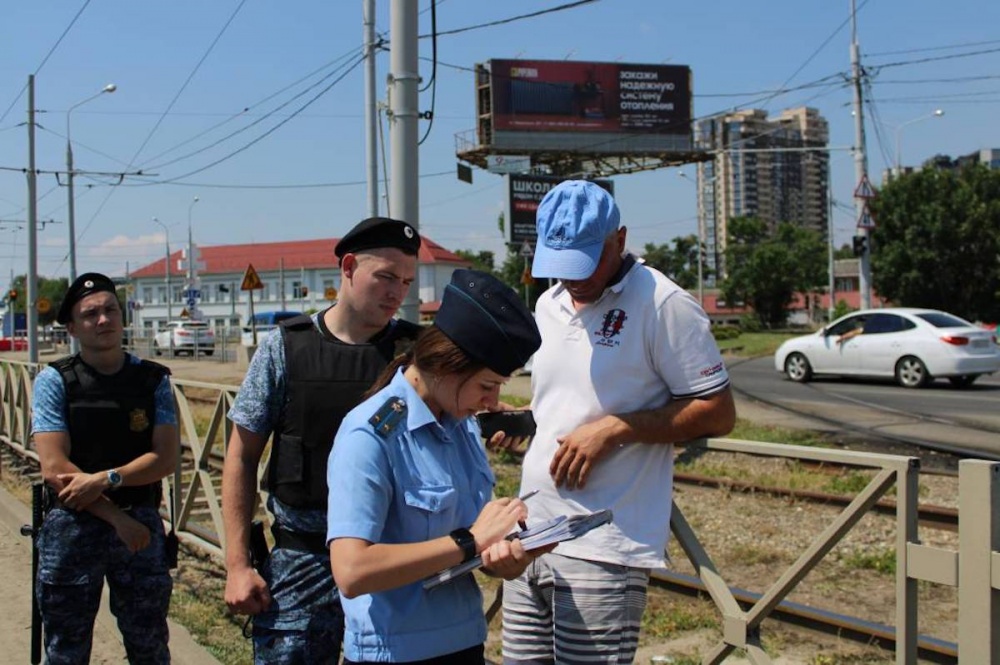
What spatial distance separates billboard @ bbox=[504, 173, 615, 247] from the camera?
83.1 feet

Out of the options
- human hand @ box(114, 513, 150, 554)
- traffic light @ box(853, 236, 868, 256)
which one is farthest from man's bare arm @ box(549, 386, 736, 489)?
traffic light @ box(853, 236, 868, 256)

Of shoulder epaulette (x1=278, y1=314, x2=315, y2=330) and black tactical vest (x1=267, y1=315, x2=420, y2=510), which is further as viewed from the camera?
shoulder epaulette (x1=278, y1=314, x2=315, y2=330)

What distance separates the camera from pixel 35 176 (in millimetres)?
24719

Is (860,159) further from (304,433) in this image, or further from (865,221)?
(304,433)

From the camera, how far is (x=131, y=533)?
12.0 ft

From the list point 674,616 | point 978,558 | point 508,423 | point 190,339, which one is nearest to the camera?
point 978,558

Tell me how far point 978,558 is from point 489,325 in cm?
122

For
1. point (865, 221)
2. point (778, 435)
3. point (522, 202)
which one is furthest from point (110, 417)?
point (865, 221)

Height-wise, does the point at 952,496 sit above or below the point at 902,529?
below

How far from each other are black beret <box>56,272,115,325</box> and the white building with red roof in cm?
7159

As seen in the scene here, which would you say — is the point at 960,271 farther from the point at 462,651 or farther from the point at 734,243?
the point at 734,243

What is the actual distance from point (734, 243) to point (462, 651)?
78.9m

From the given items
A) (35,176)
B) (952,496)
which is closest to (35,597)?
(952,496)

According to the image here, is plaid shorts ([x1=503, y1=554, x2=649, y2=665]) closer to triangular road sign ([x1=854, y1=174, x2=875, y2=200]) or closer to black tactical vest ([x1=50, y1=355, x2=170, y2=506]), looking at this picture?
black tactical vest ([x1=50, y1=355, x2=170, y2=506])
